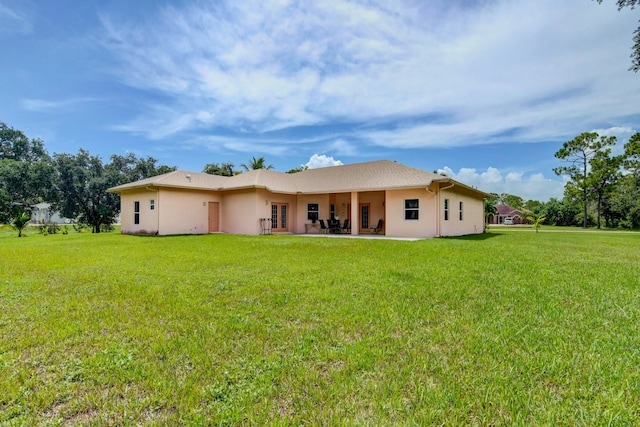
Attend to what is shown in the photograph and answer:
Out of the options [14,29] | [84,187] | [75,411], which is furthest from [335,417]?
[84,187]

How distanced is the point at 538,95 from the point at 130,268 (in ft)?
63.7

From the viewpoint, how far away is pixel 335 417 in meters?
1.90

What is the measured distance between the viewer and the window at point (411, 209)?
51.8 ft

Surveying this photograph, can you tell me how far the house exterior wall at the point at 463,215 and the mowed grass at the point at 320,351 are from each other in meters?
10.2

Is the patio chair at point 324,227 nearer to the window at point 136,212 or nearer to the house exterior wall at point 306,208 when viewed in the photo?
the house exterior wall at point 306,208

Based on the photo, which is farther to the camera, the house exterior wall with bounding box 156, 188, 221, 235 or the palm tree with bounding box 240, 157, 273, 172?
the palm tree with bounding box 240, 157, 273, 172

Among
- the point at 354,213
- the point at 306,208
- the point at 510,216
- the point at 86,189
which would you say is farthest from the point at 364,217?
the point at 510,216

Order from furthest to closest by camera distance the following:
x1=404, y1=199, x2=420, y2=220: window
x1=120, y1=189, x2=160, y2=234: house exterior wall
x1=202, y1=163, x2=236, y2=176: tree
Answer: x1=202, y1=163, x2=236, y2=176: tree → x1=120, y1=189, x2=160, y2=234: house exterior wall → x1=404, y1=199, x2=420, y2=220: window

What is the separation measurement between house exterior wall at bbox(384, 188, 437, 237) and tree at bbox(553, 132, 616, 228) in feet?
90.8

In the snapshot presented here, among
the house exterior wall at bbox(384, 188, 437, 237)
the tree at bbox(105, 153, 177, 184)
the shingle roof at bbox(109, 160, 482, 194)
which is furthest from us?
the tree at bbox(105, 153, 177, 184)

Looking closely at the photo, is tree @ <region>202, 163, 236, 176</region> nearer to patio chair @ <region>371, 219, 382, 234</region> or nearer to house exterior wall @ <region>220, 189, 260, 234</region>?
house exterior wall @ <region>220, 189, 260, 234</region>

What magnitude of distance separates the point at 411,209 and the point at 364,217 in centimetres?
443

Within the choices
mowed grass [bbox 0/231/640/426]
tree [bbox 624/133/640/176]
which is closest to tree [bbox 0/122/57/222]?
mowed grass [bbox 0/231/640/426]

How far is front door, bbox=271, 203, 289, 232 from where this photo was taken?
62.0ft
